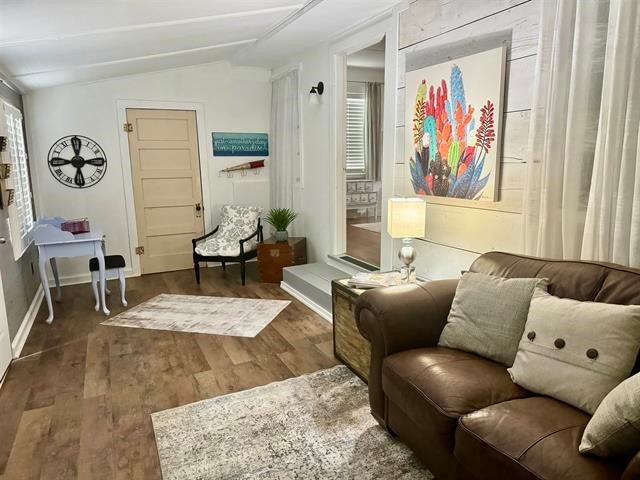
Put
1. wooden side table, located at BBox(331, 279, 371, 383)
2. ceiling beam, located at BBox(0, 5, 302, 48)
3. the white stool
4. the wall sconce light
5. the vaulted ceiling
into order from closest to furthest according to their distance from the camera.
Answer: the vaulted ceiling, wooden side table, located at BBox(331, 279, 371, 383), ceiling beam, located at BBox(0, 5, 302, 48), the white stool, the wall sconce light

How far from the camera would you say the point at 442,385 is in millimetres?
1612

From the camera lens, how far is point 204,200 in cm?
537

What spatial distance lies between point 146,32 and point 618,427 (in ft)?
11.4

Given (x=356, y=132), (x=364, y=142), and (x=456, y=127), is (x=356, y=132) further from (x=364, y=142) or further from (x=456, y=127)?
(x=456, y=127)

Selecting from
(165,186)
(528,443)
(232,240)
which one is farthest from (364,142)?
(528,443)

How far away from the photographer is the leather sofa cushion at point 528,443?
1.17 m

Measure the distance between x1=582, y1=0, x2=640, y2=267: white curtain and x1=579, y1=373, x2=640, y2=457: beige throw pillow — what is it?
2.61 feet

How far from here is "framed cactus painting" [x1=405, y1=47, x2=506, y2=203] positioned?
2.43m

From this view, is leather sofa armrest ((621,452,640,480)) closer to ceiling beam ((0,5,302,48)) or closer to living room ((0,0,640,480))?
living room ((0,0,640,480))

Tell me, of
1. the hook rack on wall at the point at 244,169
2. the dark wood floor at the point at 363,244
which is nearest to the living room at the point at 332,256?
the dark wood floor at the point at 363,244

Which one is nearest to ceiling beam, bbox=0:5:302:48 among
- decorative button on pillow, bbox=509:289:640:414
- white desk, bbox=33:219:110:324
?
white desk, bbox=33:219:110:324

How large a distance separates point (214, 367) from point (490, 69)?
2.50 metres

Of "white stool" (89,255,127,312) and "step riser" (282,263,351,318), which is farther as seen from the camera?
"white stool" (89,255,127,312)

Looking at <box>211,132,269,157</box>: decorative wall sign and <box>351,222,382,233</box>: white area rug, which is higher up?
<box>211,132,269,157</box>: decorative wall sign
